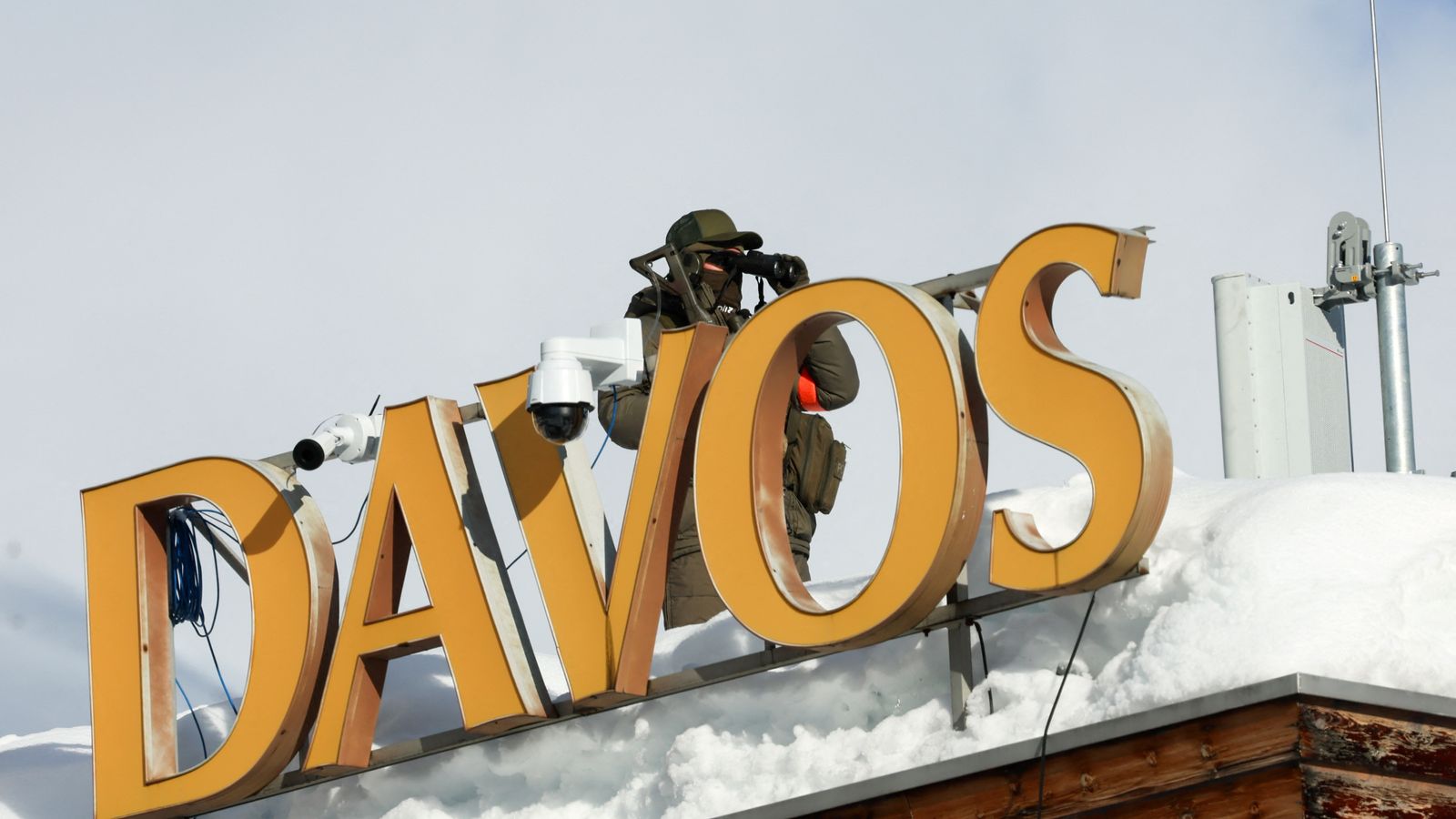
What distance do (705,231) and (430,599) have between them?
6.27 feet

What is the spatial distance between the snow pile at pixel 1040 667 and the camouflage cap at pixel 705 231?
1.52m

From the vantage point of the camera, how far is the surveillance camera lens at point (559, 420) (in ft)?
25.1

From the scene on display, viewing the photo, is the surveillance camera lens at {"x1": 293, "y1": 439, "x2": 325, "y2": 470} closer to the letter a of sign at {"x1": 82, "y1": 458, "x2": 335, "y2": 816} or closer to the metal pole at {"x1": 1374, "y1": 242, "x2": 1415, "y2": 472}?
the letter a of sign at {"x1": 82, "y1": 458, "x2": 335, "y2": 816}

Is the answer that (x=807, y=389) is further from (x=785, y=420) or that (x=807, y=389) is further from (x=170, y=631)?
(x=170, y=631)

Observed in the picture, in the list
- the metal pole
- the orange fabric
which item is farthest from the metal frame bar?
the metal pole

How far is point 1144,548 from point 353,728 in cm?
346

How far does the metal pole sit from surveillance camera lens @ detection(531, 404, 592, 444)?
12.6ft

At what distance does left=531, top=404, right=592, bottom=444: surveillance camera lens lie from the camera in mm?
7637

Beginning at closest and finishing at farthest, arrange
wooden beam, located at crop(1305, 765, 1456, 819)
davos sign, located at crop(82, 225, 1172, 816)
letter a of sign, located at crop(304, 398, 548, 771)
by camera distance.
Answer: wooden beam, located at crop(1305, 765, 1456, 819), davos sign, located at crop(82, 225, 1172, 816), letter a of sign, located at crop(304, 398, 548, 771)

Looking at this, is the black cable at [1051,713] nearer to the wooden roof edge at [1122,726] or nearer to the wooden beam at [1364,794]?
the wooden roof edge at [1122,726]

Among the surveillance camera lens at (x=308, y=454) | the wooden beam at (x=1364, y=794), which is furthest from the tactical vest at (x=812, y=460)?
the wooden beam at (x=1364, y=794)

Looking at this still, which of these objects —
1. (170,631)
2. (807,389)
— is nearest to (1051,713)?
(807,389)

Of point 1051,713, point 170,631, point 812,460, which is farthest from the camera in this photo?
point 170,631

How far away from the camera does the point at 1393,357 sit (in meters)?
9.05
